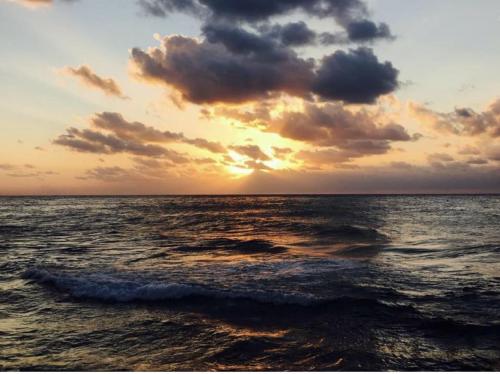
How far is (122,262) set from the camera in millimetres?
19969

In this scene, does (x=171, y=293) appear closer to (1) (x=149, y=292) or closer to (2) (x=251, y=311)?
(1) (x=149, y=292)

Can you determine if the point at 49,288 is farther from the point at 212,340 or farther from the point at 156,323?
the point at 212,340

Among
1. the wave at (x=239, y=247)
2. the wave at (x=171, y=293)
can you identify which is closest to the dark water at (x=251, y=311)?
the wave at (x=171, y=293)

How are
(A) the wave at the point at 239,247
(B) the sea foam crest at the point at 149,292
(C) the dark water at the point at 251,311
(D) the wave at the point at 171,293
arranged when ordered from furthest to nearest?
(A) the wave at the point at 239,247 < (B) the sea foam crest at the point at 149,292 < (D) the wave at the point at 171,293 < (C) the dark water at the point at 251,311

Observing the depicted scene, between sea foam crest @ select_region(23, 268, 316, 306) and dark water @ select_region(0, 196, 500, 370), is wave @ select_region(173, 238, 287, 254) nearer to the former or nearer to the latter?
dark water @ select_region(0, 196, 500, 370)

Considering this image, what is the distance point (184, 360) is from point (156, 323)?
107 inches

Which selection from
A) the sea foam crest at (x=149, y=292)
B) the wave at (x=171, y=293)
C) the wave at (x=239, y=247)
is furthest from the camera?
the wave at (x=239, y=247)

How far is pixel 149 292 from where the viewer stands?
13445 mm

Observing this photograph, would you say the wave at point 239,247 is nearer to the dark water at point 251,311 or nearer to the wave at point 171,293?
the dark water at point 251,311

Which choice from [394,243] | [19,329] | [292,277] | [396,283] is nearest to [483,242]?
[394,243]

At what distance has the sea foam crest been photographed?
1263 centimetres

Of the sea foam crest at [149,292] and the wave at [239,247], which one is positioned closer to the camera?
the sea foam crest at [149,292]

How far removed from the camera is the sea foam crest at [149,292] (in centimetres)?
1263

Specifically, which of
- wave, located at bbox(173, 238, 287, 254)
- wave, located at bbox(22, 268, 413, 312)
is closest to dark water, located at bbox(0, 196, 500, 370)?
wave, located at bbox(22, 268, 413, 312)
